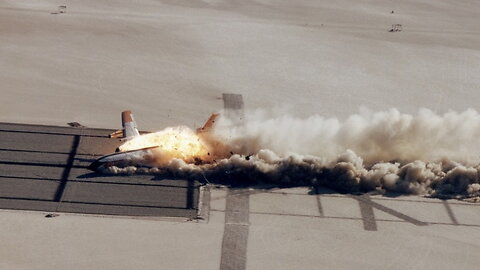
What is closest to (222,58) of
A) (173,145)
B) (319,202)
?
(173,145)

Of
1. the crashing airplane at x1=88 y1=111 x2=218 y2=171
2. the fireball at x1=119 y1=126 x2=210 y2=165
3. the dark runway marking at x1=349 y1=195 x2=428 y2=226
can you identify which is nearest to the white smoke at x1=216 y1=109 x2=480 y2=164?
the crashing airplane at x1=88 y1=111 x2=218 y2=171

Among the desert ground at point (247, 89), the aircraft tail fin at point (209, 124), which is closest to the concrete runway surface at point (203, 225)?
the desert ground at point (247, 89)

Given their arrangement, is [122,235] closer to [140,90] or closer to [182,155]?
[182,155]

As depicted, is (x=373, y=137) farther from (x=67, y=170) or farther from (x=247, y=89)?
(x=67, y=170)

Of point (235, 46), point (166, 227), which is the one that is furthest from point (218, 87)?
point (166, 227)

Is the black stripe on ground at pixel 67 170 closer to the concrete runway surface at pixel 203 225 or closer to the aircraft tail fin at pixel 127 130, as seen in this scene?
the concrete runway surface at pixel 203 225

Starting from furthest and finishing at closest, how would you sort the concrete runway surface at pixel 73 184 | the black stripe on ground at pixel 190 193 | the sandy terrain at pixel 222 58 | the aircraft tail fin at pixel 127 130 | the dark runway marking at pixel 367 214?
the sandy terrain at pixel 222 58
the aircraft tail fin at pixel 127 130
the black stripe on ground at pixel 190 193
the dark runway marking at pixel 367 214
the concrete runway surface at pixel 73 184
